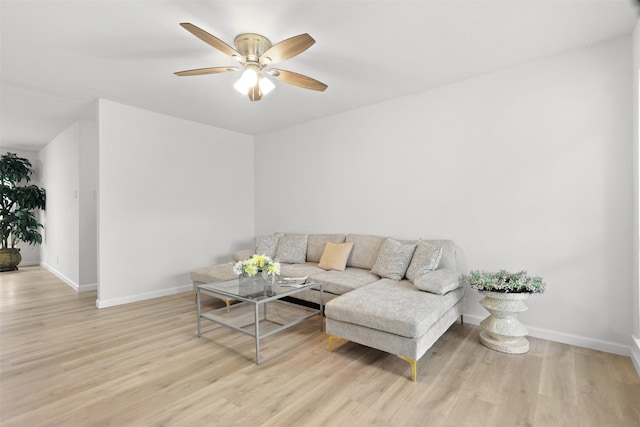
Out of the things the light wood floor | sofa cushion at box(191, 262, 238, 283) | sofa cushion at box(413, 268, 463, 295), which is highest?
sofa cushion at box(413, 268, 463, 295)

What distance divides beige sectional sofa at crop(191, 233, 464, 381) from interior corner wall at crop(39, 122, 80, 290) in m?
2.73

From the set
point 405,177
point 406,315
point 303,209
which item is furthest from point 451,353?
point 303,209

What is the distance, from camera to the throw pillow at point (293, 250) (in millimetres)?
4338

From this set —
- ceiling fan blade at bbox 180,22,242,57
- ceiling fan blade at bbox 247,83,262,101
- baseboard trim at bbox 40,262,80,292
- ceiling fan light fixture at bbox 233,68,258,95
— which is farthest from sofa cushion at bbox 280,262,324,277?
baseboard trim at bbox 40,262,80,292

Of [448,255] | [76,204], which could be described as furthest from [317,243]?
[76,204]

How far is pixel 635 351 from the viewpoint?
7.46 feet

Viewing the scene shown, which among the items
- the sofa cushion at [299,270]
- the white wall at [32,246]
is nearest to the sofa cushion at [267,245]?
the sofa cushion at [299,270]

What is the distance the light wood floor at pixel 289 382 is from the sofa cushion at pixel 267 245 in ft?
5.23

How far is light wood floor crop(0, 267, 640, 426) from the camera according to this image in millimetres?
1769

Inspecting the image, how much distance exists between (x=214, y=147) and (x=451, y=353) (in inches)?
174

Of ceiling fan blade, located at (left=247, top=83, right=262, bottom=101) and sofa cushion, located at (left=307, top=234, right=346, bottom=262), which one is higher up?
ceiling fan blade, located at (left=247, top=83, right=262, bottom=101)

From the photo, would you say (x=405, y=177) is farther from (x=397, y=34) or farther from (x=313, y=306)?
(x=313, y=306)

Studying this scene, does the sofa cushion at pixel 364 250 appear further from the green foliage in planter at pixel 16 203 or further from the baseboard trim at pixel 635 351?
the green foliage in planter at pixel 16 203

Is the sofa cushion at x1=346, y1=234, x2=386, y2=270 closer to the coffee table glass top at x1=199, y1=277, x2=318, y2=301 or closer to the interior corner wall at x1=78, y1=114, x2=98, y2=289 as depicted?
the coffee table glass top at x1=199, y1=277, x2=318, y2=301
